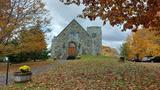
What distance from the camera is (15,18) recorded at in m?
33.7

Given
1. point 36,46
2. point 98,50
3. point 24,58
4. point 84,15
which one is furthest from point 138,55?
point 84,15

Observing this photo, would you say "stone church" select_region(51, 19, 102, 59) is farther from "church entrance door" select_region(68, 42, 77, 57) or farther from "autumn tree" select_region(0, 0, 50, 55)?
"autumn tree" select_region(0, 0, 50, 55)

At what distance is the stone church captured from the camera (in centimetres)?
6550

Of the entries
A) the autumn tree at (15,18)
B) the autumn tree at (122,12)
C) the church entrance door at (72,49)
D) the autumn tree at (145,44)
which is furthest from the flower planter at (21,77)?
the church entrance door at (72,49)

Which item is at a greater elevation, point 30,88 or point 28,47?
point 28,47

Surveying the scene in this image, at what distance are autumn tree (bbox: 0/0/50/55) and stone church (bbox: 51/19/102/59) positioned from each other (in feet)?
96.4

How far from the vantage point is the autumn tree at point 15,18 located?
106ft

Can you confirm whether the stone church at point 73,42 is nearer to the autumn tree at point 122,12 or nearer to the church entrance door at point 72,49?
the church entrance door at point 72,49

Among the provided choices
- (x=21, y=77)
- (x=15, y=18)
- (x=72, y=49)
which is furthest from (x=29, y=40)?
(x=72, y=49)

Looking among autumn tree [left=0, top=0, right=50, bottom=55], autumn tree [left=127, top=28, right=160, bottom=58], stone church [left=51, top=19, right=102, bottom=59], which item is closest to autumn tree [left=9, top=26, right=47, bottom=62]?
autumn tree [left=0, top=0, right=50, bottom=55]

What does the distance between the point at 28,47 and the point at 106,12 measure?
65.6 ft

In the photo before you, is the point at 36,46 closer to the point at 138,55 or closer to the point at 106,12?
the point at 106,12

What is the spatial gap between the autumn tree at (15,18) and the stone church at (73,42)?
29375mm

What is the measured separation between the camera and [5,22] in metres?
32.3
